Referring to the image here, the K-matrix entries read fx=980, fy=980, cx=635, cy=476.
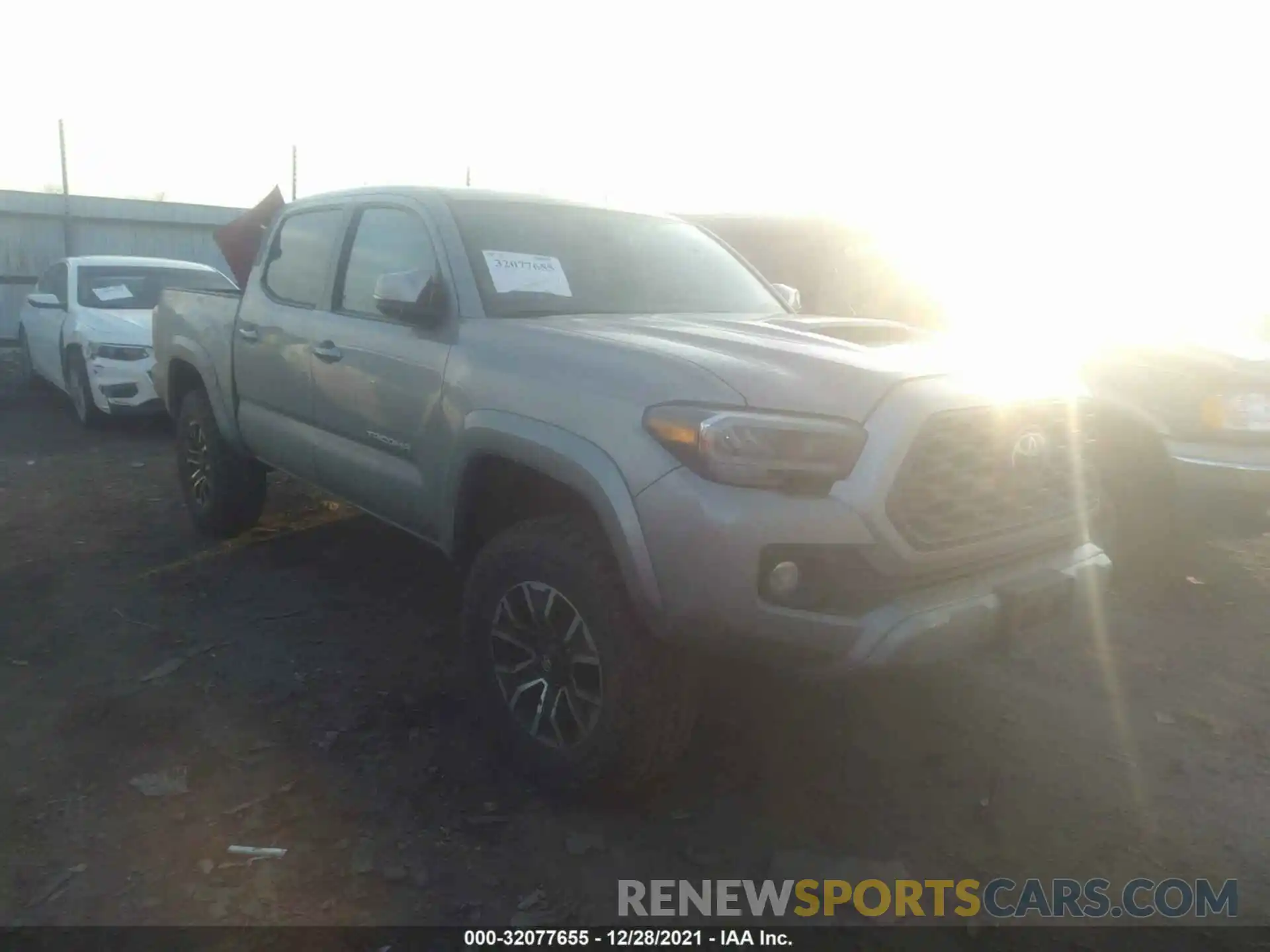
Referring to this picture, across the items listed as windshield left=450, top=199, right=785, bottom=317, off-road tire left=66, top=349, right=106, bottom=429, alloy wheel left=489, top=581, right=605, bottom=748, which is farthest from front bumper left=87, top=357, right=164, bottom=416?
alloy wheel left=489, top=581, right=605, bottom=748

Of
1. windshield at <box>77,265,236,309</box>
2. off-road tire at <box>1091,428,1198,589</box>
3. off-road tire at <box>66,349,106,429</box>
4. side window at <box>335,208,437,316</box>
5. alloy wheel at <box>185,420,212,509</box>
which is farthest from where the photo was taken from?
windshield at <box>77,265,236,309</box>

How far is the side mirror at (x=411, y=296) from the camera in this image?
333 centimetres

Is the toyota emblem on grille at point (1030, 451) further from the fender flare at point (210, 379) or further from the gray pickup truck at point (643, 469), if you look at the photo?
the fender flare at point (210, 379)

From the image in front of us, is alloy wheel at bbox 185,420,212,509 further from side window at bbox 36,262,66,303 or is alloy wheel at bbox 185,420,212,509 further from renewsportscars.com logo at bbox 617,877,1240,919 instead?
side window at bbox 36,262,66,303

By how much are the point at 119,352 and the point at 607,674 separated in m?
7.08

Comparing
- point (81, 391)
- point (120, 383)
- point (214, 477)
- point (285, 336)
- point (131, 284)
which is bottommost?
point (81, 391)

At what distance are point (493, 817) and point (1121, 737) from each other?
2254mm

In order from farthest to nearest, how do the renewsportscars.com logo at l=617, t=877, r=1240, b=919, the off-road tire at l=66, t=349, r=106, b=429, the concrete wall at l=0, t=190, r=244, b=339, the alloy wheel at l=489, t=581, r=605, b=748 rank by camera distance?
1. the concrete wall at l=0, t=190, r=244, b=339
2. the off-road tire at l=66, t=349, r=106, b=429
3. the alloy wheel at l=489, t=581, r=605, b=748
4. the renewsportscars.com logo at l=617, t=877, r=1240, b=919

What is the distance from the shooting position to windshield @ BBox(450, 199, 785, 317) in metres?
3.54

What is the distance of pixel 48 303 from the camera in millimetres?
9000

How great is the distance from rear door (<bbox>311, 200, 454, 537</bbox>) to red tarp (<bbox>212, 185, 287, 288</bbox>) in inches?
208

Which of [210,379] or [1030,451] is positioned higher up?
[1030,451]

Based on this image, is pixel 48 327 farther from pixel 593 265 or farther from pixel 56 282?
pixel 593 265

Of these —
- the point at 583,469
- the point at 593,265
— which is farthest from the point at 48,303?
the point at 583,469
